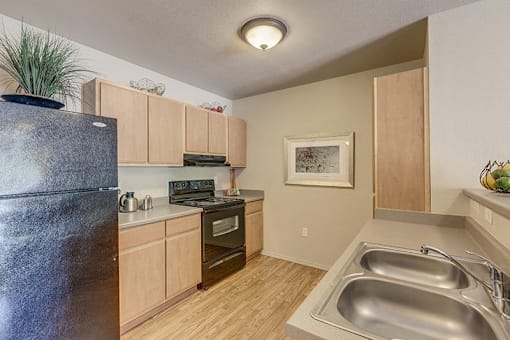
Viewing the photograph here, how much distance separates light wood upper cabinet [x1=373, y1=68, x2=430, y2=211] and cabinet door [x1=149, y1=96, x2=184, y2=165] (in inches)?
77.1

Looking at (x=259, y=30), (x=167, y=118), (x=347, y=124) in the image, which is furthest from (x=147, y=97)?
(x=347, y=124)

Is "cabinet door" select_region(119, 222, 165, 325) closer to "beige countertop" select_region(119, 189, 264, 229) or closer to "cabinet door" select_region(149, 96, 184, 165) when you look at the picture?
"beige countertop" select_region(119, 189, 264, 229)

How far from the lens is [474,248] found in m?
1.31

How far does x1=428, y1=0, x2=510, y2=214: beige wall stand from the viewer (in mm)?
1532

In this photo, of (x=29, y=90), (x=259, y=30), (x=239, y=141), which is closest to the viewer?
(x=29, y=90)

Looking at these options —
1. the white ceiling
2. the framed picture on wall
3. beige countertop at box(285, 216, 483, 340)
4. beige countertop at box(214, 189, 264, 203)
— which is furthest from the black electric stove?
beige countertop at box(285, 216, 483, 340)

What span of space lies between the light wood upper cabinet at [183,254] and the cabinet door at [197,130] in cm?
86

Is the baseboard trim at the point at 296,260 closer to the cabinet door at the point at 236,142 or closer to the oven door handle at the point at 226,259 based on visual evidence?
the oven door handle at the point at 226,259

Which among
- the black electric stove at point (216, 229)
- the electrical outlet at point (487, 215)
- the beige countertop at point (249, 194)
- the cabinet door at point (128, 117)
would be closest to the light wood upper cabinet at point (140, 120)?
the cabinet door at point (128, 117)

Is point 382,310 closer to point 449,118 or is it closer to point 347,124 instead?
point 449,118

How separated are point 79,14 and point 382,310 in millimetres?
2554

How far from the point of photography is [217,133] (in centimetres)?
311

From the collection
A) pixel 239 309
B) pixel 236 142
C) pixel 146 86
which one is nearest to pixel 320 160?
pixel 236 142

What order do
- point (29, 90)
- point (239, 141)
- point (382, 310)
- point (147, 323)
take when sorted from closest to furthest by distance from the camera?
point (382, 310)
point (29, 90)
point (147, 323)
point (239, 141)
